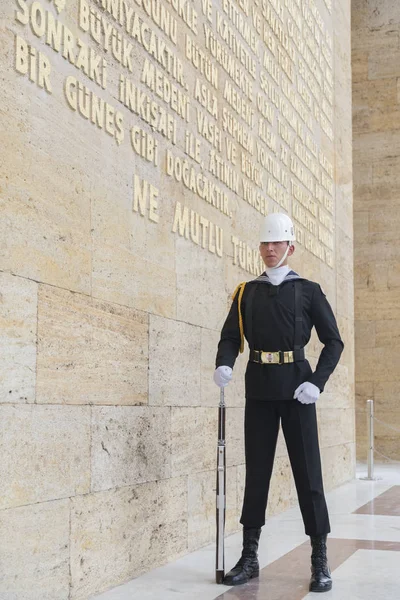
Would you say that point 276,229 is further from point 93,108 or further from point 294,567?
point 294,567

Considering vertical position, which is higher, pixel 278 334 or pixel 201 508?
pixel 278 334

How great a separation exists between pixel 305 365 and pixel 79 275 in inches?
54.8

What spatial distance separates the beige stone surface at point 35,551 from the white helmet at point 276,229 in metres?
1.90

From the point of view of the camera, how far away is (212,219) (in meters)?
6.64

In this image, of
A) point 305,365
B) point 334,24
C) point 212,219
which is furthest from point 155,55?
point 334,24

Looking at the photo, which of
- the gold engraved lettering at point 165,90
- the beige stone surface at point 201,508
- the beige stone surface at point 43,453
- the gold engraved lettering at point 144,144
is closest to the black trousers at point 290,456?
the beige stone surface at point 201,508

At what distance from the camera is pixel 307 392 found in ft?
15.9

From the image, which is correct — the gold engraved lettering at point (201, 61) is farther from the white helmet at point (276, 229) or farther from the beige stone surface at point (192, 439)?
the beige stone surface at point (192, 439)

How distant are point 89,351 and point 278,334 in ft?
3.59

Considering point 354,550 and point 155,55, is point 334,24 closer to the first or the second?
point 155,55

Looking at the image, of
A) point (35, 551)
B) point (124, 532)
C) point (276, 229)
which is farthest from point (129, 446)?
point (276, 229)

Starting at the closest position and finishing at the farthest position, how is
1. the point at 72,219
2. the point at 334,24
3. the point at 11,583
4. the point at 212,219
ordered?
the point at 11,583, the point at 72,219, the point at 212,219, the point at 334,24

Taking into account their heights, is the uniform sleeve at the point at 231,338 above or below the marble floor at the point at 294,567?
above

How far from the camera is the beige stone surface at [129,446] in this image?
4691mm
